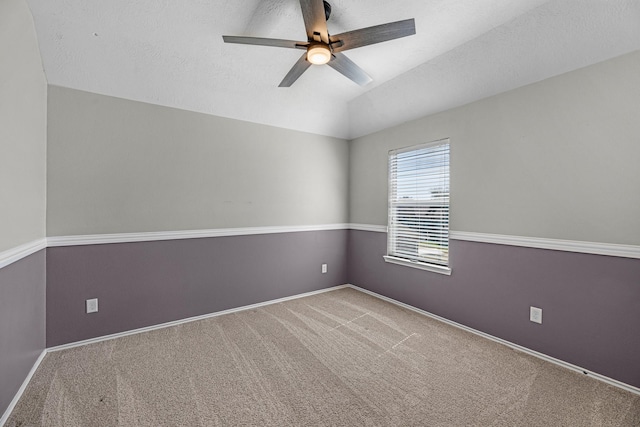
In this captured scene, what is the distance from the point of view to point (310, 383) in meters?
2.00

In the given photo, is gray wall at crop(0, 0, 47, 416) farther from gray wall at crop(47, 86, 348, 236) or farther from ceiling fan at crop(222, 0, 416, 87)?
ceiling fan at crop(222, 0, 416, 87)

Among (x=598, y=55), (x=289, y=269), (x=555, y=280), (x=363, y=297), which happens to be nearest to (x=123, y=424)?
(x=289, y=269)

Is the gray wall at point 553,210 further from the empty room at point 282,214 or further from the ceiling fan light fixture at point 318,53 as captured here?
the ceiling fan light fixture at point 318,53

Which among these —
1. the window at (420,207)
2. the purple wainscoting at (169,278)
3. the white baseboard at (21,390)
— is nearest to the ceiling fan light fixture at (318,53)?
the window at (420,207)

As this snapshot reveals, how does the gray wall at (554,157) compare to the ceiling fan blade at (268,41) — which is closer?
the ceiling fan blade at (268,41)

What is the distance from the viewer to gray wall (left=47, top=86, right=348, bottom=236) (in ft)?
8.05

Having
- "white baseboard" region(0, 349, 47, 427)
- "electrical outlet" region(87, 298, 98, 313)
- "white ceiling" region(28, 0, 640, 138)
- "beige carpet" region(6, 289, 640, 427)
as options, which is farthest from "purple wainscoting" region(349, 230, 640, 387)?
"white baseboard" region(0, 349, 47, 427)

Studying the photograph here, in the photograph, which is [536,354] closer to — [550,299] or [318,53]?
[550,299]

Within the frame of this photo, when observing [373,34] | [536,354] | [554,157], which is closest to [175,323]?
[373,34]

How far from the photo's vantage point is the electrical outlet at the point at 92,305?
2.54 metres

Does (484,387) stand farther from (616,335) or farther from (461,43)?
(461,43)

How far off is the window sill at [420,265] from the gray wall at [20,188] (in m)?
3.47

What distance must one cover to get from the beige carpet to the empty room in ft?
0.06

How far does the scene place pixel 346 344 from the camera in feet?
8.43
